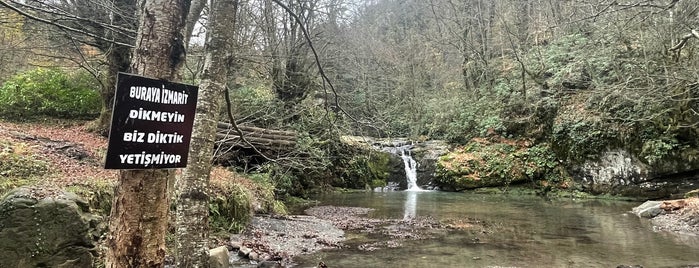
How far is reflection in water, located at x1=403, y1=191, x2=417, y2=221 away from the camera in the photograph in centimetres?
1171

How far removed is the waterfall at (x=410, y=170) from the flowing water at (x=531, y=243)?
6.68m

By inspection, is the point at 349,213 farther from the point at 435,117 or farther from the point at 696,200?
the point at 435,117

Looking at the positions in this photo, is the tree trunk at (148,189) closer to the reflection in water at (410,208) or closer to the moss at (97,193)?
the moss at (97,193)

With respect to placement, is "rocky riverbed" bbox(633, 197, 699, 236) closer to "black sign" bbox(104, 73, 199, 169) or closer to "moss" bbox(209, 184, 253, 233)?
"moss" bbox(209, 184, 253, 233)

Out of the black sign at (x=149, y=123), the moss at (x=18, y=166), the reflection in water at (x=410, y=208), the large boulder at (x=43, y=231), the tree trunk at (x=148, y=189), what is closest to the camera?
the black sign at (x=149, y=123)

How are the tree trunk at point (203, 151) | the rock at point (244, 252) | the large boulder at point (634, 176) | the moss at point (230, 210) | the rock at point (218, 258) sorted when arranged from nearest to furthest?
the tree trunk at point (203, 151)
the rock at point (218, 258)
the rock at point (244, 252)
the moss at point (230, 210)
the large boulder at point (634, 176)

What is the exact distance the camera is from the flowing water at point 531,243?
6797mm

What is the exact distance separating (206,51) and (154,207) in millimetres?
1629

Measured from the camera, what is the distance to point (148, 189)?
2.66 metres

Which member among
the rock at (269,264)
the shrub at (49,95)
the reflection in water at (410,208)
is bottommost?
the rock at (269,264)

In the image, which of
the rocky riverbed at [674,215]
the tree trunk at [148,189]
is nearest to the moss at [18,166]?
the tree trunk at [148,189]

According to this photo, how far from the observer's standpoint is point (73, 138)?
9.70 metres

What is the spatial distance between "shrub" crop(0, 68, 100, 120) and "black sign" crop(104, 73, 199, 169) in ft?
Answer: 35.8

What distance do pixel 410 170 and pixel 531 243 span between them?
12795mm
